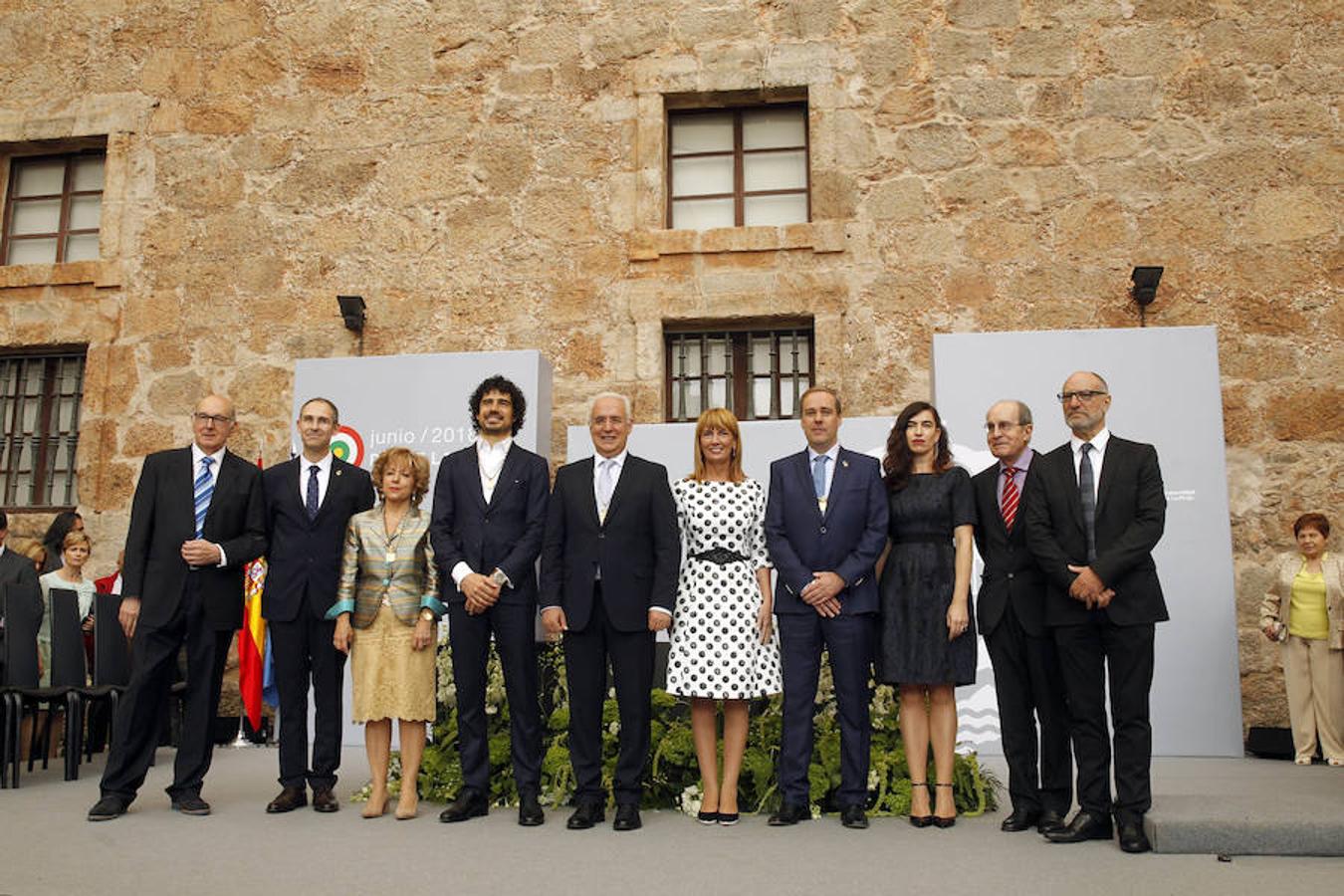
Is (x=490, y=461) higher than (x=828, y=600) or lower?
higher

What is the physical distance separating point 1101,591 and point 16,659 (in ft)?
16.6

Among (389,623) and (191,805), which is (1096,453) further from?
(191,805)

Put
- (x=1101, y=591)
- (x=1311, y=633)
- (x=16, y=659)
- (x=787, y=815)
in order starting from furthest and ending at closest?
(x=1311, y=633)
(x=16, y=659)
(x=787, y=815)
(x=1101, y=591)

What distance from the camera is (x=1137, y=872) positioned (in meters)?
3.59

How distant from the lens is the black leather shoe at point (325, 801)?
4.72m

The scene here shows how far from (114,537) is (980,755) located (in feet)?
19.5

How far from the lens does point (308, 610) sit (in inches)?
187

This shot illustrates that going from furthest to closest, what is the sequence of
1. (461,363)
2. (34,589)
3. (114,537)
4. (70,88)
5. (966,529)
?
(70,88) < (114,537) < (461,363) < (34,589) < (966,529)

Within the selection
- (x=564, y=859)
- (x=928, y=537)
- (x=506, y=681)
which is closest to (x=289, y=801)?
(x=506, y=681)

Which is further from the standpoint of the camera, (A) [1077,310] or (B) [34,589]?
(A) [1077,310]

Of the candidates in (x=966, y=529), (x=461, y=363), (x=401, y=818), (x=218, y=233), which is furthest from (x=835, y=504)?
(x=218, y=233)

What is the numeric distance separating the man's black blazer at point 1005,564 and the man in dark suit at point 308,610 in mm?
2553

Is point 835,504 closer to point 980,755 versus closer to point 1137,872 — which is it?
point 1137,872

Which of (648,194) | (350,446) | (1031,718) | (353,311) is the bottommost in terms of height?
(1031,718)
